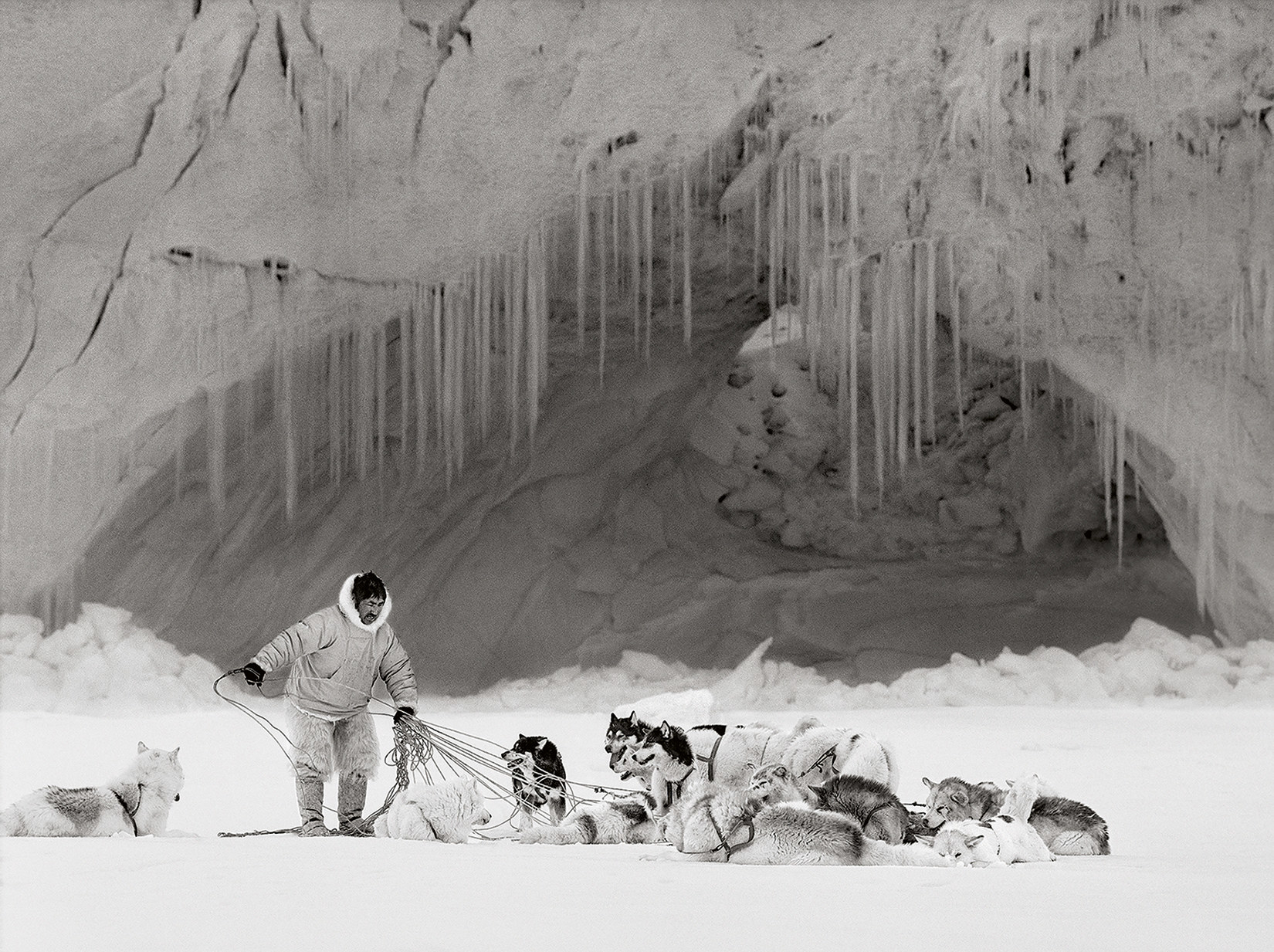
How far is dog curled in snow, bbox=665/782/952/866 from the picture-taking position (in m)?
3.57

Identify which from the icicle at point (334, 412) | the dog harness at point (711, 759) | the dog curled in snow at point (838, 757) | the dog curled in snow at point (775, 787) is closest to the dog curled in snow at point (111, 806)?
the dog harness at point (711, 759)

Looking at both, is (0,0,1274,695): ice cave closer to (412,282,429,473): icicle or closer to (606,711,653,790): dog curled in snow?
(412,282,429,473): icicle

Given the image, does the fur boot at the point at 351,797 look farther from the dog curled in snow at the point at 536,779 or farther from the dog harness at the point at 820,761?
the dog harness at the point at 820,761

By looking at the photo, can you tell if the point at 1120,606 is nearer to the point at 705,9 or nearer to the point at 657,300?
the point at 657,300

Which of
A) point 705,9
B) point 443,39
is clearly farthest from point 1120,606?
point 443,39

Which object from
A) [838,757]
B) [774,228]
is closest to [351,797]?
[838,757]

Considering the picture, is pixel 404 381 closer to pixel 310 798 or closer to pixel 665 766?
pixel 310 798

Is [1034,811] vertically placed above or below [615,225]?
below

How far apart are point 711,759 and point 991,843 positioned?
1032mm

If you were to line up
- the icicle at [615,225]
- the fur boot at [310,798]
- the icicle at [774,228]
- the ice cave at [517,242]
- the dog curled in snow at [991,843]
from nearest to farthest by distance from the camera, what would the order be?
the dog curled in snow at [991,843], the fur boot at [310,798], the ice cave at [517,242], the icicle at [615,225], the icicle at [774,228]

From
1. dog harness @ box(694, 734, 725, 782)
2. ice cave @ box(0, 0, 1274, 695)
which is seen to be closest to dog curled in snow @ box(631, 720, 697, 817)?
dog harness @ box(694, 734, 725, 782)

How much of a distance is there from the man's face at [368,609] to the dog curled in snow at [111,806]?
0.71 meters

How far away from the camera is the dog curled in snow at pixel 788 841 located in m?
3.57

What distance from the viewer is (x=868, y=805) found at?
12.8 feet
